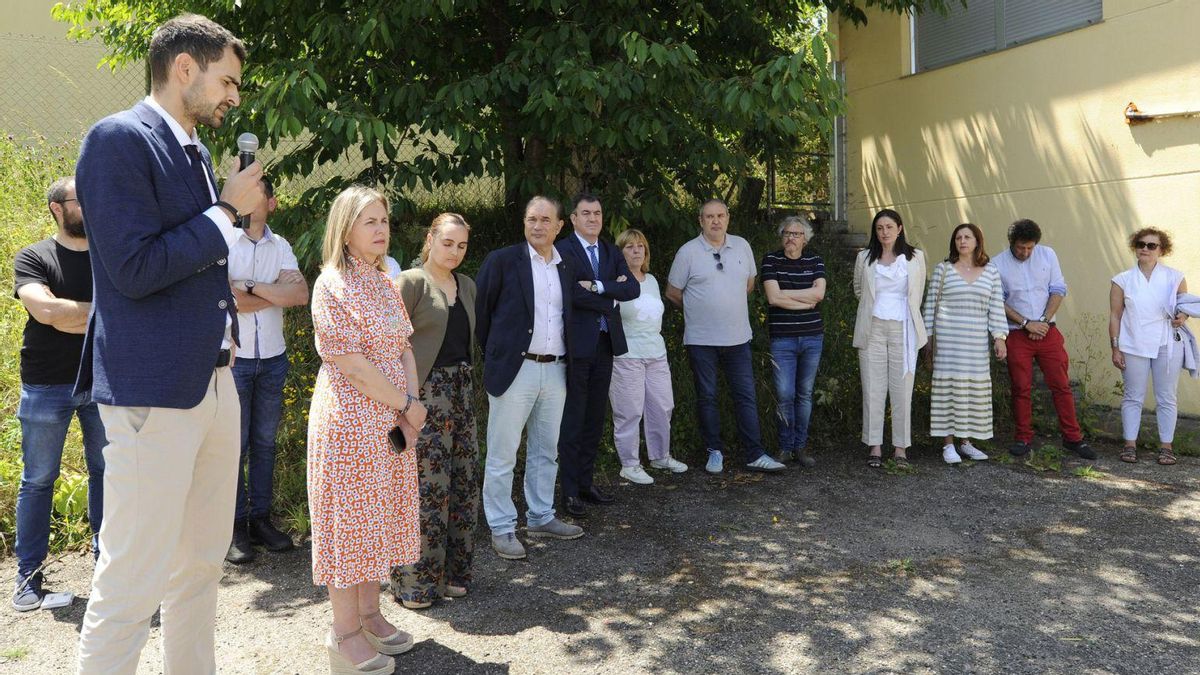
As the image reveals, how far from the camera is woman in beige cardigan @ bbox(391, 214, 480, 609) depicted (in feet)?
14.5

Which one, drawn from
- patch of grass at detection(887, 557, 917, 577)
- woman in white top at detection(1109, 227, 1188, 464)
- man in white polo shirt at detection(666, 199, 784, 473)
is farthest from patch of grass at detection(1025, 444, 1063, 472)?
patch of grass at detection(887, 557, 917, 577)

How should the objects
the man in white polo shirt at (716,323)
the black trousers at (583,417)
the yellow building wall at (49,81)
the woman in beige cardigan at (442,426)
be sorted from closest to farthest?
the woman in beige cardigan at (442,426)
the black trousers at (583,417)
the man in white polo shirt at (716,323)
the yellow building wall at (49,81)

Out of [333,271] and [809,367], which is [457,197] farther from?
[333,271]

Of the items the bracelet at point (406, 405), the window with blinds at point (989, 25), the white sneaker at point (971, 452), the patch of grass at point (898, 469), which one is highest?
the window with blinds at point (989, 25)

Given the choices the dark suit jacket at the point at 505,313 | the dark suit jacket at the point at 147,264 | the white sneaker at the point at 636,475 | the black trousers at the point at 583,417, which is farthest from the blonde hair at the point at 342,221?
the white sneaker at the point at 636,475

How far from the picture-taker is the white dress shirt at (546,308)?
17.7ft

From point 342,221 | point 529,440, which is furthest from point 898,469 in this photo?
point 342,221

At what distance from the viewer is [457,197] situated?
8727 millimetres

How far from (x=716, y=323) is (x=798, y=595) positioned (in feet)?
8.95

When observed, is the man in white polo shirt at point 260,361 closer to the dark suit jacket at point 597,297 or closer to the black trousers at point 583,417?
the dark suit jacket at point 597,297

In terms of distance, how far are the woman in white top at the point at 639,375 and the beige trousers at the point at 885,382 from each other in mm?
1588

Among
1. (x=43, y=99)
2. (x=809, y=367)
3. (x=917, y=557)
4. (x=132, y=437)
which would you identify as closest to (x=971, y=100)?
(x=809, y=367)

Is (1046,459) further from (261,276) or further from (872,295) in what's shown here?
(261,276)

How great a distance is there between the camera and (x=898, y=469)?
7023 millimetres
